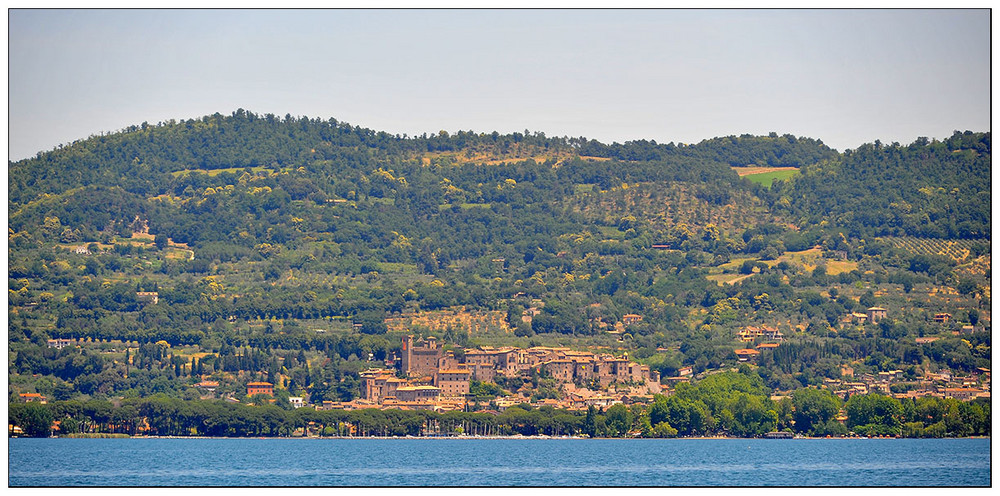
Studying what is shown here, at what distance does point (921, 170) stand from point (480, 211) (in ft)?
149

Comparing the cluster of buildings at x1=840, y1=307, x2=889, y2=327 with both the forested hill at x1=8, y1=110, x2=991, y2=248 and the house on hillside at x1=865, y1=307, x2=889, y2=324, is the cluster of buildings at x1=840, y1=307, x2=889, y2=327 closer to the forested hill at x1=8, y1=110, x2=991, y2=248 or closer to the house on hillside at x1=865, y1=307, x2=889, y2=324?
the house on hillside at x1=865, y1=307, x2=889, y2=324

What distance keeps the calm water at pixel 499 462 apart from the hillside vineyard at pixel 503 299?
6459 mm

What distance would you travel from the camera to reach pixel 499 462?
76.0 metres

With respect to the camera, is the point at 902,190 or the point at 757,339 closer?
the point at 757,339

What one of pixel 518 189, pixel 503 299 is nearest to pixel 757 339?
pixel 503 299

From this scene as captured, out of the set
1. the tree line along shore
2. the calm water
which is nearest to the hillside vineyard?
the tree line along shore

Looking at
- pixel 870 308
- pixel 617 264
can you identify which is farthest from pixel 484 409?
pixel 617 264

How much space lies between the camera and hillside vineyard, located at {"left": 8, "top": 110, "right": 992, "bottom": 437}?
10644cm

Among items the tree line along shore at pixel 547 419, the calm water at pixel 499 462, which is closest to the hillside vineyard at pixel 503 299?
the tree line along shore at pixel 547 419

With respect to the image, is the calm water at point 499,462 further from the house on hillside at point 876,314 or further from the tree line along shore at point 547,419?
the house on hillside at point 876,314

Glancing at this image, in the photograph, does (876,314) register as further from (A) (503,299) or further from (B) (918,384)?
(A) (503,299)

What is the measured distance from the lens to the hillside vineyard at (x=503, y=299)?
349 feet

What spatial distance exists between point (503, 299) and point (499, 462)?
267 feet

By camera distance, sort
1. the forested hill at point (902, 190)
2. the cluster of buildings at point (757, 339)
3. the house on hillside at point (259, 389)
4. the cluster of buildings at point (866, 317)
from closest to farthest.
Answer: the house on hillside at point (259, 389) → the cluster of buildings at point (757, 339) → the cluster of buildings at point (866, 317) → the forested hill at point (902, 190)
